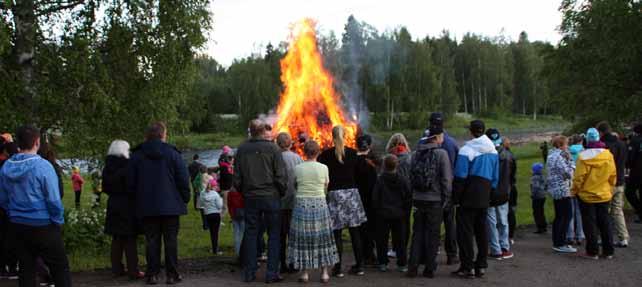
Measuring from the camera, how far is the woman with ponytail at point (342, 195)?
8555 millimetres

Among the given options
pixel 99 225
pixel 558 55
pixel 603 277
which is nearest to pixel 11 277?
pixel 99 225

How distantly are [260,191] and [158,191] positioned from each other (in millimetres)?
1341

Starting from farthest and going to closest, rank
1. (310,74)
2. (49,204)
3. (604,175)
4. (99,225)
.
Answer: (310,74) < (99,225) < (604,175) < (49,204)

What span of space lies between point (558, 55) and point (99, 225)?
2141 centimetres

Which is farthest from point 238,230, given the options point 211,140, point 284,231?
point 211,140

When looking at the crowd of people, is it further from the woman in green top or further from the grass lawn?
the grass lawn

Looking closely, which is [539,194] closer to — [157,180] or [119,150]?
[157,180]

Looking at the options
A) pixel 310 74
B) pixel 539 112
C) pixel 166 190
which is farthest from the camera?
pixel 539 112

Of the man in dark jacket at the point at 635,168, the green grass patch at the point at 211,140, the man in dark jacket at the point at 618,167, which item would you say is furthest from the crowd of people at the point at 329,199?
the green grass patch at the point at 211,140

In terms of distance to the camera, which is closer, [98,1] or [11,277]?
[11,277]

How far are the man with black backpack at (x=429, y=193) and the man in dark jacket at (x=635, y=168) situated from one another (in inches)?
252

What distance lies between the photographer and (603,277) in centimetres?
848

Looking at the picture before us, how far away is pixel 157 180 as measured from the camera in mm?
7949

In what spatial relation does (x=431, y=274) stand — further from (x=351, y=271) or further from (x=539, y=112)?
(x=539, y=112)
